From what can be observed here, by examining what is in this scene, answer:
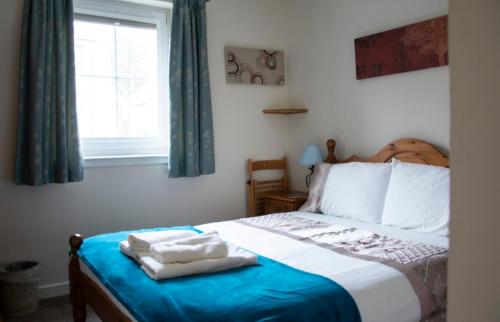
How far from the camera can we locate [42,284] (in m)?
2.86

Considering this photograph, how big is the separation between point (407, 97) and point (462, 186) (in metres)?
2.55

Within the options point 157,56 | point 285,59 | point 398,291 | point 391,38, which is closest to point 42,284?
point 157,56

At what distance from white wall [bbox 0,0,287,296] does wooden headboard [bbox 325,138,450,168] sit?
1.11 metres

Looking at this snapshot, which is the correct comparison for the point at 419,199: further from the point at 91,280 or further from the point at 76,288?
the point at 76,288

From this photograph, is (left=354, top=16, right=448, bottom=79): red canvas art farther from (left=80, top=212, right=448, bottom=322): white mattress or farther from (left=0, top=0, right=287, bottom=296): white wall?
(left=80, top=212, right=448, bottom=322): white mattress

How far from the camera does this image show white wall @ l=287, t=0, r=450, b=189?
107 inches

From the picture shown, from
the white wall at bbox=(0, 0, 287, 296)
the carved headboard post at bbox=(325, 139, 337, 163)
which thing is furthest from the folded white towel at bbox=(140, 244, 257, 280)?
the carved headboard post at bbox=(325, 139, 337, 163)

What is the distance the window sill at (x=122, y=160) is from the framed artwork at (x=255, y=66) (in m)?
0.92

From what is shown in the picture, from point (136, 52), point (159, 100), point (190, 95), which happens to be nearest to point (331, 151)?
point (190, 95)

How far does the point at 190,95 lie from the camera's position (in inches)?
126

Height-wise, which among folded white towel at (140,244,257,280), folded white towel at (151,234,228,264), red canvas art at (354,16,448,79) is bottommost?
folded white towel at (140,244,257,280)

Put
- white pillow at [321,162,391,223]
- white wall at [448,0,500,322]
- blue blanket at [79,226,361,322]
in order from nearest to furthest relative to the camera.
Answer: white wall at [448,0,500,322] → blue blanket at [79,226,361,322] → white pillow at [321,162,391,223]

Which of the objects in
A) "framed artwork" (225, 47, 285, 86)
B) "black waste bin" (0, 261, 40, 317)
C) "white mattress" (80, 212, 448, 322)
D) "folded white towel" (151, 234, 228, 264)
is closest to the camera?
"white mattress" (80, 212, 448, 322)

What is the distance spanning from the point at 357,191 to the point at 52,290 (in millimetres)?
2223
